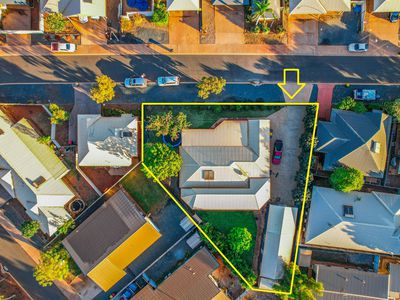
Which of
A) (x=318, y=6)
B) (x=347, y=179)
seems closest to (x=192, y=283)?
(x=347, y=179)

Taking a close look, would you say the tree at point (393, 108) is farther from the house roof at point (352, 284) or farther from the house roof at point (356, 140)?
the house roof at point (352, 284)

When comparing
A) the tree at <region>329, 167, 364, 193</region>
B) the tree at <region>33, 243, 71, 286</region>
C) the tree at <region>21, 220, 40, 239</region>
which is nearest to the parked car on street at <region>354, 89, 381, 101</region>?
the tree at <region>329, 167, 364, 193</region>

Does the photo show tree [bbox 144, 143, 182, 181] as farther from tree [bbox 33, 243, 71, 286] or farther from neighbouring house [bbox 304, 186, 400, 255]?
neighbouring house [bbox 304, 186, 400, 255]

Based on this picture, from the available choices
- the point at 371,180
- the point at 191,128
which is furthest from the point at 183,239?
the point at 371,180

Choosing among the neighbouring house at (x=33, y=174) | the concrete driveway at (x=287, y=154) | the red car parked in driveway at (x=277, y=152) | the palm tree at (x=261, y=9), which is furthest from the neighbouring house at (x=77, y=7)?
the red car parked in driveway at (x=277, y=152)

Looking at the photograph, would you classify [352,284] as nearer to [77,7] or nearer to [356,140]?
[356,140]

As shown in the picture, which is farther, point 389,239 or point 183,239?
point 183,239

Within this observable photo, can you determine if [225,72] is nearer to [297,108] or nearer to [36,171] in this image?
[297,108]
